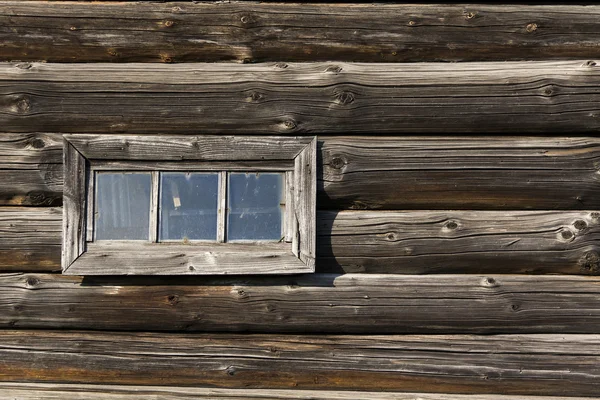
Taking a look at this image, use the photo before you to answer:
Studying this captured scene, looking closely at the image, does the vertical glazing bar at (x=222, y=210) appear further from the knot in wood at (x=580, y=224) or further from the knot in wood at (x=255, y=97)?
the knot in wood at (x=580, y=224)

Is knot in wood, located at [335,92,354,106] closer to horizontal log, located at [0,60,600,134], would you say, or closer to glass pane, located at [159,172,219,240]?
horizontal log, located at [0,60,600,134]

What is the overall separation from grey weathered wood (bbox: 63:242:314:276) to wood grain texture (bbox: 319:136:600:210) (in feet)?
0.97

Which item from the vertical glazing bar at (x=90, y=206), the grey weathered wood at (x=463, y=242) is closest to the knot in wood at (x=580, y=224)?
the grey weathered wood at (x=463, y=242)

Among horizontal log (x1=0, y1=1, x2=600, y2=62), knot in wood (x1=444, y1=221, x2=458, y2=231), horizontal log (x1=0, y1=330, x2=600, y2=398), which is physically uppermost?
horizontal log (x1=0, y1=1, x2=600, y2=62)

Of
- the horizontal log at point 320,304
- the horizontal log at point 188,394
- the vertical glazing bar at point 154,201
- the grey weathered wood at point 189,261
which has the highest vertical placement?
the vertical glazing bar at point 154,201

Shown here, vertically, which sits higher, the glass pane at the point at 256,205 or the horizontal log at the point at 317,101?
the horizontal log at the point at 317,101

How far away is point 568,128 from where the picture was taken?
8.49 ft

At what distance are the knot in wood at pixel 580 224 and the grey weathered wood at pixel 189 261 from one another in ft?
3.44

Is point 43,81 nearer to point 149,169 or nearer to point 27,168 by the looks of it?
point 27,168

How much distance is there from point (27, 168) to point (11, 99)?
0.29m

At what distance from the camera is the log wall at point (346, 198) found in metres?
2.53

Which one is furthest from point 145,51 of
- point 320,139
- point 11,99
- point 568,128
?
point 568,128

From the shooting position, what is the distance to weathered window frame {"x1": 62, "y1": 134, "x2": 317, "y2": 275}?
2469 millimetres

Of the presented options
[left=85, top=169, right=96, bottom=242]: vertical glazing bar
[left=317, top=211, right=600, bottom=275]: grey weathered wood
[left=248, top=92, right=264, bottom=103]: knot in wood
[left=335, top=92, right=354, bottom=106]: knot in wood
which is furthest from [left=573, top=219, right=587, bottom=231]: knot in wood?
[left=85, top=169, right=96, bottom=242]: vertical glazing bar
